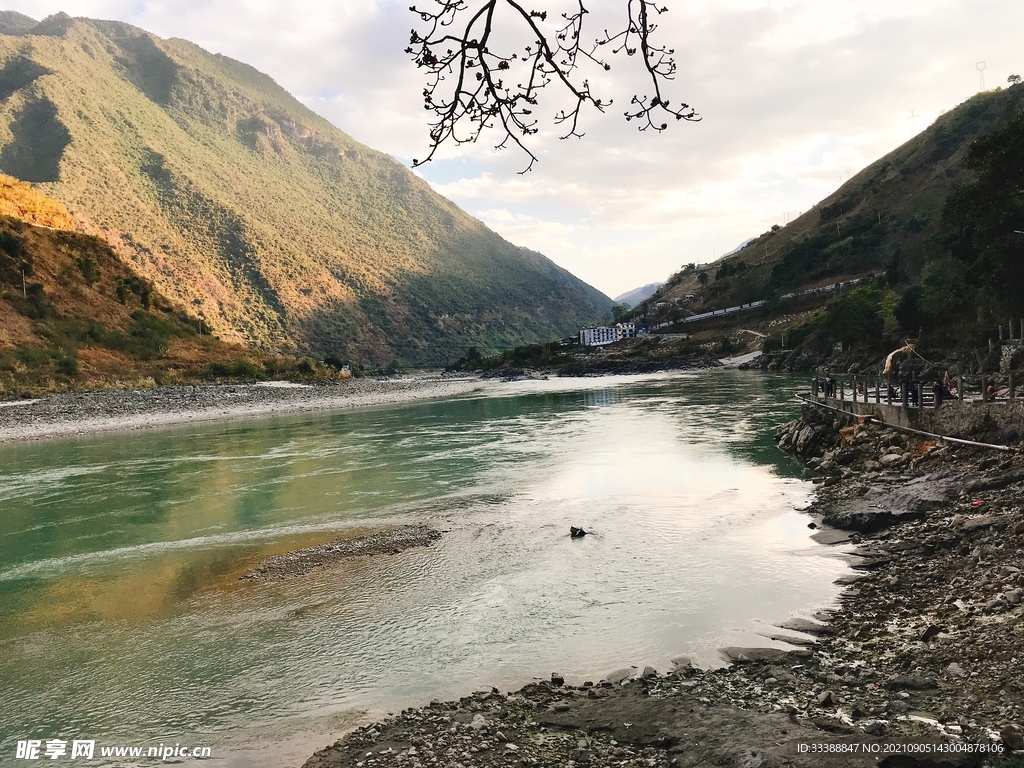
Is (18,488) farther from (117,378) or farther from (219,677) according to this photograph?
(117,378)

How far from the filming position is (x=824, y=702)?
657cm

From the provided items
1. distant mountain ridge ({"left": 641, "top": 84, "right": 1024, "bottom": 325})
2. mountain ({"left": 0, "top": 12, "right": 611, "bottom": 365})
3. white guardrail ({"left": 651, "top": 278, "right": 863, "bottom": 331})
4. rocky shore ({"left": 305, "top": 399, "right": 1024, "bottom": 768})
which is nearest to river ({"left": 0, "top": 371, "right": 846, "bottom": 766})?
rocky shore ({"left": 305, "top": 399, "right": 1024, "bottom": 768})

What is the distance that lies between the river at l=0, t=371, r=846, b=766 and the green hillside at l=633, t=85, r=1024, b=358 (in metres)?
22.5

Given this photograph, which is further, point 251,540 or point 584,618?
point 251,540

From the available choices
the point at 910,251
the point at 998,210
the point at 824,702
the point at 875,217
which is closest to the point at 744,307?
the point at 875,217

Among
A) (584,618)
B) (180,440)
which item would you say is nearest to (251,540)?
(584,618)

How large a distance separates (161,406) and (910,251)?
4439 inches

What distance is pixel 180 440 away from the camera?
127ft

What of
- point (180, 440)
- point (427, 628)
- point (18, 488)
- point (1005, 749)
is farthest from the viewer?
point (180, 440)

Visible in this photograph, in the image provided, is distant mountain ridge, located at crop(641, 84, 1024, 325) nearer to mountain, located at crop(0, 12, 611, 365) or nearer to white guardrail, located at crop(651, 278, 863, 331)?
white guardrail, located at crop(651, 278, 863, 331)

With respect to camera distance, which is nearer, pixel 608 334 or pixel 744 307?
pixel 744 307

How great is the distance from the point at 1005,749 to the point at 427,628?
744 cm

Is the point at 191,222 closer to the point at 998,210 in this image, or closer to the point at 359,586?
the point at 998,210

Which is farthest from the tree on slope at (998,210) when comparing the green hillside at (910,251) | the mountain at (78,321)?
the mountain at (78,321)
